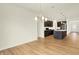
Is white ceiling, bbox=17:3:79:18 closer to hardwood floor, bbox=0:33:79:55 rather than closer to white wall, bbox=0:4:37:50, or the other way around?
white wall, bbox=0:4:37:50

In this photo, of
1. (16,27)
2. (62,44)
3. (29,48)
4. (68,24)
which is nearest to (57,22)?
(68,24)

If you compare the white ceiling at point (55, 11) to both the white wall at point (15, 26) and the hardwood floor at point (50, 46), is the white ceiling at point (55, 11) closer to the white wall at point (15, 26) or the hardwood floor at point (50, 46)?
the white wall at point (15, 26)

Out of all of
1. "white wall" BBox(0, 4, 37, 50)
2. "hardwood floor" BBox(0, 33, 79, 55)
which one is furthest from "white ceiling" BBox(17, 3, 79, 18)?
"hardwood floor" BBox(0, 33, 79, 55)

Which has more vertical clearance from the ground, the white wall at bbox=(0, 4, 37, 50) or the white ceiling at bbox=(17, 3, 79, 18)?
the white ceiling at bbox=(17, 3, 79, 18)

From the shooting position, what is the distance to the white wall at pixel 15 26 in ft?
14.4

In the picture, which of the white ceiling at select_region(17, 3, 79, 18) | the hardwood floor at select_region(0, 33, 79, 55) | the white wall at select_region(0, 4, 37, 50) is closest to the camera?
the white ceiling at select_region(17, 3, 79, 18)

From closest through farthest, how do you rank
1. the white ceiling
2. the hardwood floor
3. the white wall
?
the white ceiling → the hardwood floor → the white wall

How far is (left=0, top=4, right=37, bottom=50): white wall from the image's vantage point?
4379 mm

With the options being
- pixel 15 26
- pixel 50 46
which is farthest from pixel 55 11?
pixel 15 26

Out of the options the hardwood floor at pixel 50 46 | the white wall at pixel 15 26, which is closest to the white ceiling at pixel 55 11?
the white wall at pixel 15 26

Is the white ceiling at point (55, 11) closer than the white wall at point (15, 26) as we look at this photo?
Yes

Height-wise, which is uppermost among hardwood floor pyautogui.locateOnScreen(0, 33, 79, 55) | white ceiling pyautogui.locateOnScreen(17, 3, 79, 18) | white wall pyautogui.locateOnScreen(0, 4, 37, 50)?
white ceiling pyautogui.locateOnScreen(17, 3, 79, 18)

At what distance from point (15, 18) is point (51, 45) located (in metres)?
2.09

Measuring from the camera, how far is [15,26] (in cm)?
483
